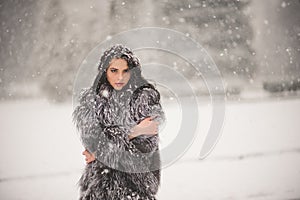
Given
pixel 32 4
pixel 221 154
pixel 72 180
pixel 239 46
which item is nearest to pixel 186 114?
pixel 221 154

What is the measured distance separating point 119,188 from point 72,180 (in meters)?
1.04

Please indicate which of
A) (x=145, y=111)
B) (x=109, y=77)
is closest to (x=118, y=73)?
(x=109, y=77)

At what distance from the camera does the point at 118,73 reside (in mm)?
1158

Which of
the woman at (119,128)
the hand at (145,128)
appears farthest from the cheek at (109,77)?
the hand at (145,128)

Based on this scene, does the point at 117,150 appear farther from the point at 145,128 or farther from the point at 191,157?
the point at 191,157

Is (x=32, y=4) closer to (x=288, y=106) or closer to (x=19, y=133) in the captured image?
Result: (x=19, y=133)

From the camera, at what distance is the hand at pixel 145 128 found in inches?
44.7

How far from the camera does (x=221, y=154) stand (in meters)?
2.29

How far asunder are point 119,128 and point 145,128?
80 mm

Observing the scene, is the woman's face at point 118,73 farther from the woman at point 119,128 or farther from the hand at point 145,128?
the hand at point 145,128

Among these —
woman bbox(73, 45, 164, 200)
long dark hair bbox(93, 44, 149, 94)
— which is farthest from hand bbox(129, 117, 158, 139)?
long dark hair bbox(93, 44, 149, 94)

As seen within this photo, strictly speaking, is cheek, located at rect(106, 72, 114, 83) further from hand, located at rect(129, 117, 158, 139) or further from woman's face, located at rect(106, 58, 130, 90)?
hand, located at rect(129, 117, 158, 139)

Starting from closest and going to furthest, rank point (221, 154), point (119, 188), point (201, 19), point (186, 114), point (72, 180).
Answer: point (119, 188), point (186, 114), point (72, 180), point (221, 154), point (201, 19)

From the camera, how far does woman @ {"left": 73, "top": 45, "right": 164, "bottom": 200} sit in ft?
3.71
